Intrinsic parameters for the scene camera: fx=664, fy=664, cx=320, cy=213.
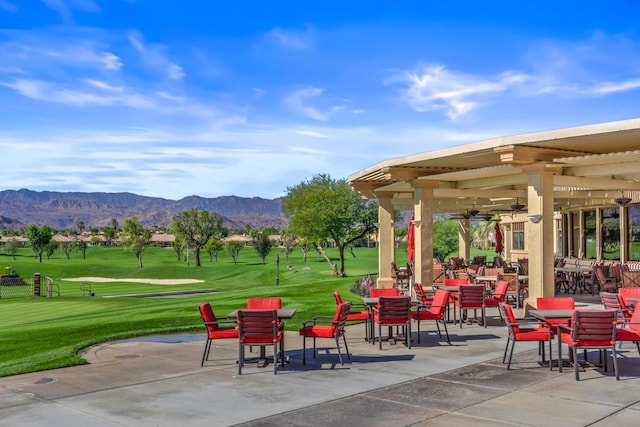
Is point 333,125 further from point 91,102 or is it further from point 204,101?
point 91,102

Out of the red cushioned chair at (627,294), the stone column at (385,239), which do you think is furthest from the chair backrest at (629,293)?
the stone column at (385,239)

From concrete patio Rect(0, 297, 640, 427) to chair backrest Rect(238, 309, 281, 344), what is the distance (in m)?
0.48

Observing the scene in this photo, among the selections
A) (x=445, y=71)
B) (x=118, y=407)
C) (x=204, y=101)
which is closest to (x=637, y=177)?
(x=445, y=71)

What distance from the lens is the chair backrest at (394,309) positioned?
1098 cm

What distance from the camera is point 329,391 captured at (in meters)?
7.95

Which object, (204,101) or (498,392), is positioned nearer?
(498,392)

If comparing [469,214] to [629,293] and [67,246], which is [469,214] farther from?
[67,246]

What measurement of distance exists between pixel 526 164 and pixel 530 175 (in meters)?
0.59

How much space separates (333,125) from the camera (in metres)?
35.7

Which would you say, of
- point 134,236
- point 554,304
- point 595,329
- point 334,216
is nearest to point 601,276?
point 554,304

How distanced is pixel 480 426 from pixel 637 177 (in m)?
14.7

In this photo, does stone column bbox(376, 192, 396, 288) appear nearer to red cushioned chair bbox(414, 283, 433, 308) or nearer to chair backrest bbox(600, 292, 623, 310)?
red cushioned chair bbox(414, 283, 433, 308)

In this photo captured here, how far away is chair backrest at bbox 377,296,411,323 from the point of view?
36.0 feet

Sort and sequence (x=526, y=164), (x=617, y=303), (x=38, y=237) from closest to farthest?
(x=617, y=303) < (x=526, y=164) < (x=38, y=237)
